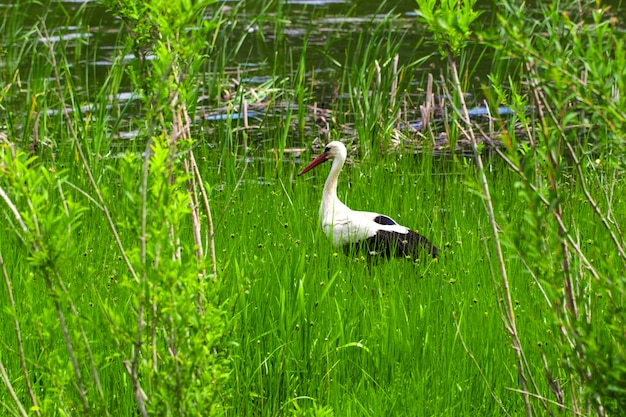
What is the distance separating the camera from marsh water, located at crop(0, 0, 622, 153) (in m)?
7.61

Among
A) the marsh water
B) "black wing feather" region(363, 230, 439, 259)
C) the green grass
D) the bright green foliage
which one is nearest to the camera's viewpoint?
the bright green foliage

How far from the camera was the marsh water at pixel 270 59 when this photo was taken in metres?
7.61

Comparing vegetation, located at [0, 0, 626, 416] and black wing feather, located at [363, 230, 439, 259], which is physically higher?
vegetation, located at [0, 0, 626, 416]

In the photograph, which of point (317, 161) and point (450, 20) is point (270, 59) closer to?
point (317, 161)

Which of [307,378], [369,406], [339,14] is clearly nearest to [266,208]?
[307,378]

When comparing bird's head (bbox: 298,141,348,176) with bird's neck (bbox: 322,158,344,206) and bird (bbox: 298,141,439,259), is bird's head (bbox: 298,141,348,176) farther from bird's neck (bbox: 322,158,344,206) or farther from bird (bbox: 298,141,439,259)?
bird (bbox: 298,141,439,259)

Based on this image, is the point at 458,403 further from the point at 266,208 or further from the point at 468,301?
the point at 266,208

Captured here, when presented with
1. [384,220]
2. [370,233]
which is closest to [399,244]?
[370,233]

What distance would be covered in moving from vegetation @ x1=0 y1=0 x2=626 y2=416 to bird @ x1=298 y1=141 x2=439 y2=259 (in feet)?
0.42

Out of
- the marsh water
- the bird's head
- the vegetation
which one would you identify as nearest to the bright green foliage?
the vegetation

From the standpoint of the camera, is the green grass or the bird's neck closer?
the green grass

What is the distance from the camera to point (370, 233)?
16.3 feet

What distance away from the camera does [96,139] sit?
18.5 feet

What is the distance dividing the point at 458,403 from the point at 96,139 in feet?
10.7
